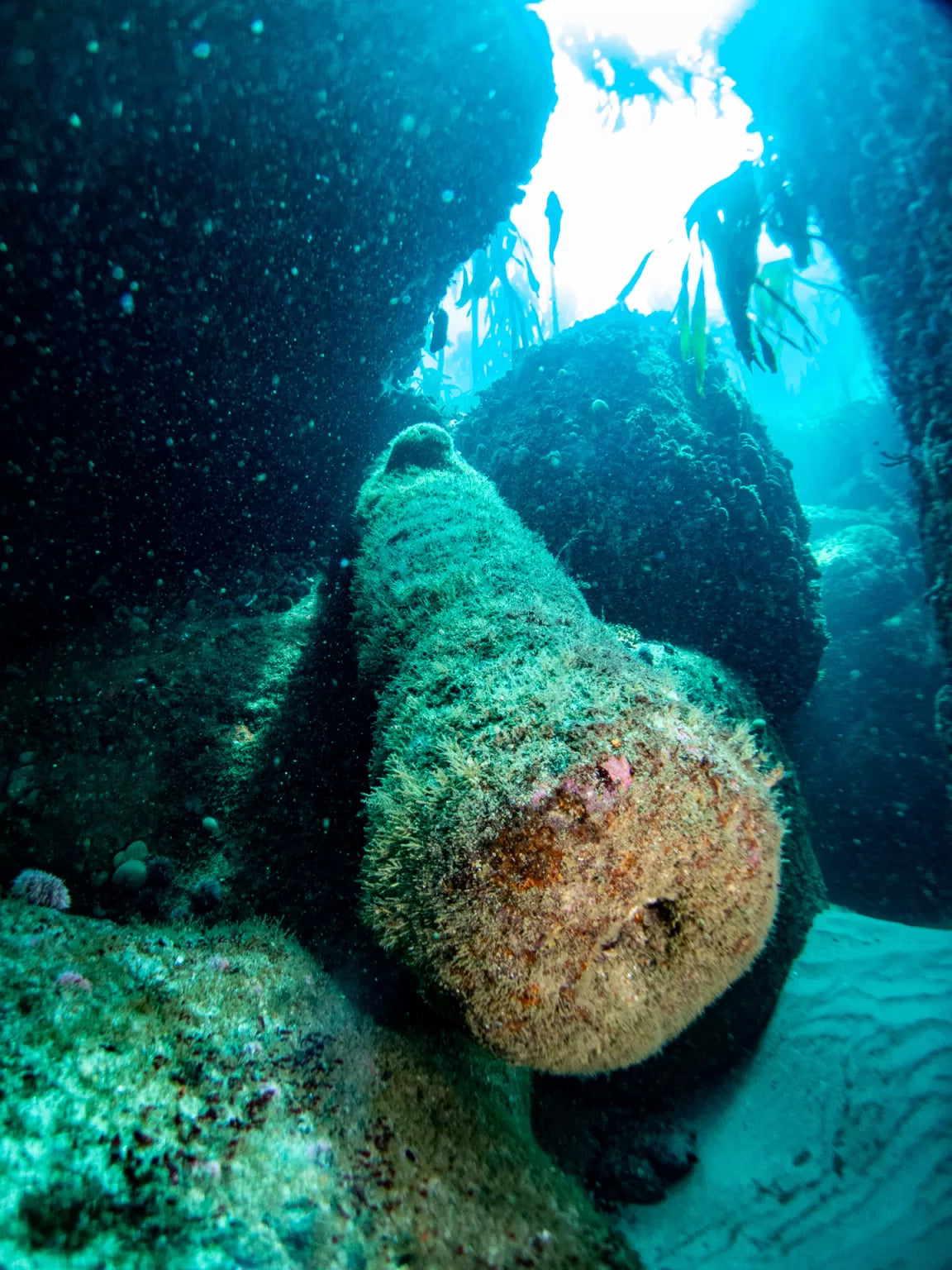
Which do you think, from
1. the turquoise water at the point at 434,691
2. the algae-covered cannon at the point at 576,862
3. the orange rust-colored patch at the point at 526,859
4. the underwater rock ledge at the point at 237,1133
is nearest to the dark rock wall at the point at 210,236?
the turquoise water at the point at 434,691

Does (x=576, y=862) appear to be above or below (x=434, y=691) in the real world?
below

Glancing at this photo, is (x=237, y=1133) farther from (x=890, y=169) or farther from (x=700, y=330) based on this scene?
(x=890, y=169)

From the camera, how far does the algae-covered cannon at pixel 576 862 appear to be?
156 centimetres

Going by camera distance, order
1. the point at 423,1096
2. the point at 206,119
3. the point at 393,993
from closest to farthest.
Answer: the point at 423,1096, the point at 393,993, the point at 206,119

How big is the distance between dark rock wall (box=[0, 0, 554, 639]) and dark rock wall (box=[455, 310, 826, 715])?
229cm

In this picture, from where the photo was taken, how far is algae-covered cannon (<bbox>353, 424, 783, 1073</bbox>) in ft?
5.13

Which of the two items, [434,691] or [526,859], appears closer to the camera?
[526,859]

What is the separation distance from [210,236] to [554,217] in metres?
6.27

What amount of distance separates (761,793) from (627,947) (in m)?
0.67

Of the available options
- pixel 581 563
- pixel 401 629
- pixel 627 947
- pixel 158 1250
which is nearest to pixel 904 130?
pixel 581 563

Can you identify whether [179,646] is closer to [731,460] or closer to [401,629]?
[401,629]

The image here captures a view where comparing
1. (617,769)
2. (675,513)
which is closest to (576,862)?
(617,769)

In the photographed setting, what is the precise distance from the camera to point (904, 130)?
4.68 m

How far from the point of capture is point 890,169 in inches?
185
